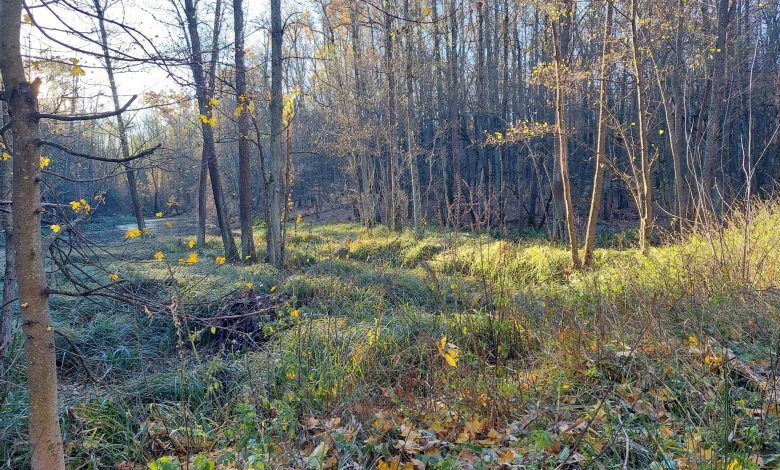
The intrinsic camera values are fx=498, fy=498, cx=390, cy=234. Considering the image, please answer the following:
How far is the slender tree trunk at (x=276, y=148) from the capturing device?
969 cm

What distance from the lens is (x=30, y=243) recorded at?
6.95 feet

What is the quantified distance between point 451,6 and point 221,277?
13.9 metres

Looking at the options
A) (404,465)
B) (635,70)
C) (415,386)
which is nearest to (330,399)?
(415,386)

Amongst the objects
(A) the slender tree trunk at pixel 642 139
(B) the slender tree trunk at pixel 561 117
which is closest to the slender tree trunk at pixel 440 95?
(B) the slender tree trunk at pixel 561 117

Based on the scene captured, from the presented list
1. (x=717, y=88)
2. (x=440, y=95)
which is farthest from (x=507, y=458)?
(x=440, y=95)

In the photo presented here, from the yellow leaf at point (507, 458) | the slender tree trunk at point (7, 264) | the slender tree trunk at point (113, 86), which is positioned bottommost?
the yellow leaf at point (507, 458)

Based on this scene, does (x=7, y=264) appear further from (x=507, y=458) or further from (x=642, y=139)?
(x=642, y=139)

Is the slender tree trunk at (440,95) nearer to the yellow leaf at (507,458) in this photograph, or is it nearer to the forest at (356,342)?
the forest at (356,342)

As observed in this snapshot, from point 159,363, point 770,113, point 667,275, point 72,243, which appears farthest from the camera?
point 770,113

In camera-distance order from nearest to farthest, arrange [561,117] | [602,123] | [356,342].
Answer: [356,342]
[602,123]
[561,117]

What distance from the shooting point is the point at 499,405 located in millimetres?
3248

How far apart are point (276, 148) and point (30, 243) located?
8.03 metres

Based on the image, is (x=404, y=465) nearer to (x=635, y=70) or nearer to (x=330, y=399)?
(x=330, y=399)

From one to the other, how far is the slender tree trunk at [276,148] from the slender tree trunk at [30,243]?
284 inches
